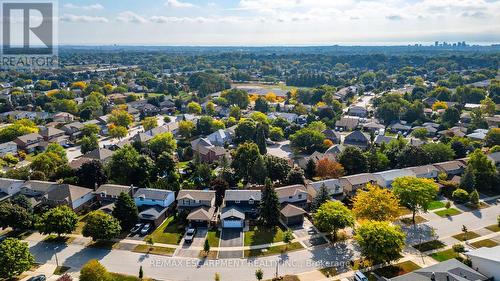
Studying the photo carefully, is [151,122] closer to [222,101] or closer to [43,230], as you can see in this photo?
[222,101]

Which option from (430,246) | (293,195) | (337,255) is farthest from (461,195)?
(293,195)

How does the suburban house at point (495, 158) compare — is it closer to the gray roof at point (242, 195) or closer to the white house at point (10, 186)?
the gray roof at point (242, 195)

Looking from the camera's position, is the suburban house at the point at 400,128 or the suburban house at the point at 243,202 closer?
the suburban house at the point at 243,202

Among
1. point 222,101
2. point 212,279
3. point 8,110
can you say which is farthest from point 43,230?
point 8,110

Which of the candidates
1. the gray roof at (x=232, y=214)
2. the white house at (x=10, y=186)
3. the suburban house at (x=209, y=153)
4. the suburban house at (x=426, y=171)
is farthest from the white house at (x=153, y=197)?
A: the suburban house at (x=426, y=171)

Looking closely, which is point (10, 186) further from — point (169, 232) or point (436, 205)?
point (436, 205)
